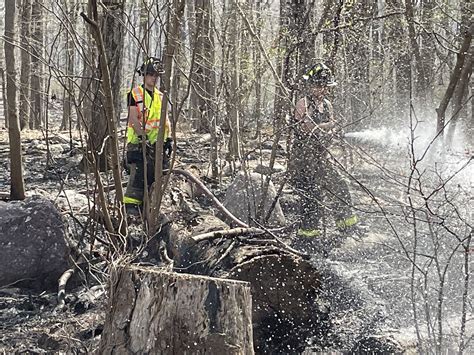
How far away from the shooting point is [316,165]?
7.02m

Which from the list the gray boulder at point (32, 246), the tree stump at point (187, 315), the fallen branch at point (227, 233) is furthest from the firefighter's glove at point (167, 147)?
the tree stump at point (187, 315)

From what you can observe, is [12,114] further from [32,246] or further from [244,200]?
[244,200]

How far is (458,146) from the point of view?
Result: 12.2 m

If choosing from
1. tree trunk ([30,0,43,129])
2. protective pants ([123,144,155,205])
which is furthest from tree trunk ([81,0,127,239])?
tree trunk ([30,0,43,129])

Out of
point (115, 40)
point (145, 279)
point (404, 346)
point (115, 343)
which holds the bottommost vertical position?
point (404, 346)

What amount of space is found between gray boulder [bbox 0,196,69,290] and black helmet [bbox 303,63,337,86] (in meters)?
3.01

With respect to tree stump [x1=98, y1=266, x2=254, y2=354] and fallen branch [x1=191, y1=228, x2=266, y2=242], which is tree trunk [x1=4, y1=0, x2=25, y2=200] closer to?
fallen branch [x1=191, y1=228, x2=266, y2=242]

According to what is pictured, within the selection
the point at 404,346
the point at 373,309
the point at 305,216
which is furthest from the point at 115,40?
the point at 404,346

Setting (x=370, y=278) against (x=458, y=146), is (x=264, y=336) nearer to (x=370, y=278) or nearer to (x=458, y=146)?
(x=370, y=278)

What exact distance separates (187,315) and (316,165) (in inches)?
168

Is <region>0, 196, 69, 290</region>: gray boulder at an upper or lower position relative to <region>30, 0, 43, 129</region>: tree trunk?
lower

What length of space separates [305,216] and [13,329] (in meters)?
3.55

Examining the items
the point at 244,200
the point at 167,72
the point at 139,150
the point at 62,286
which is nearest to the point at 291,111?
the point at 244,200

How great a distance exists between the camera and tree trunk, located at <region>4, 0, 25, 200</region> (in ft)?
21.8
